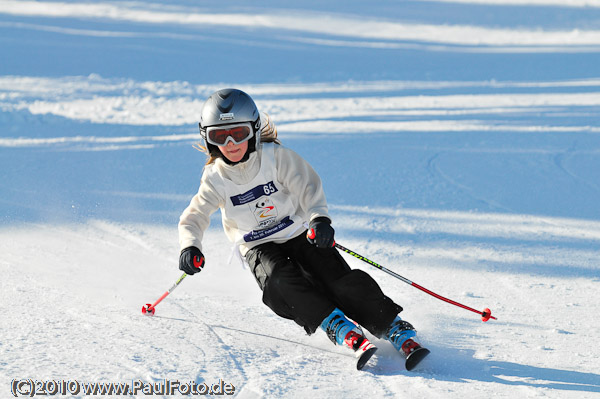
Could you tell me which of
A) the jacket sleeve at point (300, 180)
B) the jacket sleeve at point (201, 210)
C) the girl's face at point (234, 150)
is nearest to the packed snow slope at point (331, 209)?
the jacket sleeve at point (201, 210)

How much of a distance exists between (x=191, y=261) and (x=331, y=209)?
2504mm

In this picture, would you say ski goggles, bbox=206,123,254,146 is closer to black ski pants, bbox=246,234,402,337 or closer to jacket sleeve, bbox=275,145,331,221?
jacket sleeve, bbox=275,145,331,221

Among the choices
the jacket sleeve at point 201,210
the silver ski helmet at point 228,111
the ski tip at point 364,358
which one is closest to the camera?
the ski tip at point 364,358

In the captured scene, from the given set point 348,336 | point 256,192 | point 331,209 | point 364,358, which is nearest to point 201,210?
point 256,192

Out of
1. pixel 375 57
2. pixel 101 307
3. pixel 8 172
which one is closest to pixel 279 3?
pixel 375 57

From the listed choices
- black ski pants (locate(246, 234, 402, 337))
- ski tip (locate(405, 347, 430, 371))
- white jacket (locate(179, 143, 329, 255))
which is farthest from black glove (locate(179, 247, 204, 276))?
ski tip (locate(405, 347, 430, 371))

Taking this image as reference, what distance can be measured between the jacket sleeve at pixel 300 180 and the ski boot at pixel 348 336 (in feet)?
1.73

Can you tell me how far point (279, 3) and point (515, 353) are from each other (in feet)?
60.4

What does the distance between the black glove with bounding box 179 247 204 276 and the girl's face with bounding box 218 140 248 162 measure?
1.57 ft

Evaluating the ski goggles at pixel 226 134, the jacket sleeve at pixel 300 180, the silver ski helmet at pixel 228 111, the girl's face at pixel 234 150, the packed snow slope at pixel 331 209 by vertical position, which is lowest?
the packed snow slope at pixel 331 209

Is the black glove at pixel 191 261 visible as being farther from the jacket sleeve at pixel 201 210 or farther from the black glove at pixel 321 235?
the black glove at pixel 321 235

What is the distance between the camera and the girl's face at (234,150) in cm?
317

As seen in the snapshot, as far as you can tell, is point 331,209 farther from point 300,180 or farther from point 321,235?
point 321,235

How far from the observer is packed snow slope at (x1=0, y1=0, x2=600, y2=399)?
9.21 feet
